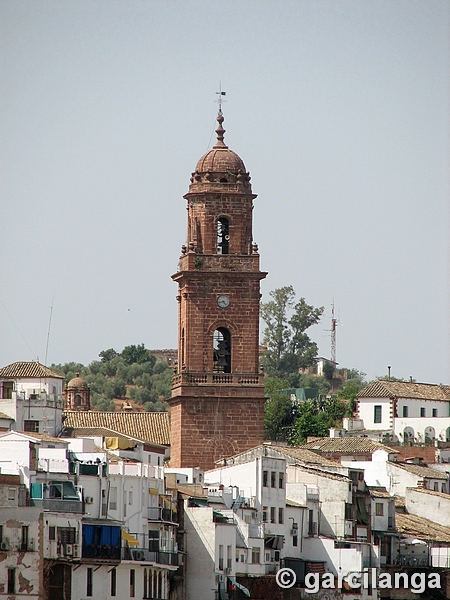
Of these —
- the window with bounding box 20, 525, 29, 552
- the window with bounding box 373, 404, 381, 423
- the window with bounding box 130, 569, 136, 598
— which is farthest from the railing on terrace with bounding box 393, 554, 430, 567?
the window with bounding box 373, 404, 381, 423

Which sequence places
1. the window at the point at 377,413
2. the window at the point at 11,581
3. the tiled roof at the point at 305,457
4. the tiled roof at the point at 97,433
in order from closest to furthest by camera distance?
1. the window at the point at 11,581
2. the tiled roof at the point at 305,457
3. the tiled roof at the point at 97,433
4. the window at the point at 377,413

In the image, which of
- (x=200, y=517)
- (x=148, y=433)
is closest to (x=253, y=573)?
(x=200, y=517)

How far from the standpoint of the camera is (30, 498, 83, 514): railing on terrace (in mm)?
92312

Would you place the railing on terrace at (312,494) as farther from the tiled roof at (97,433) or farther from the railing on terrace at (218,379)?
the tiled roof at (97,433)

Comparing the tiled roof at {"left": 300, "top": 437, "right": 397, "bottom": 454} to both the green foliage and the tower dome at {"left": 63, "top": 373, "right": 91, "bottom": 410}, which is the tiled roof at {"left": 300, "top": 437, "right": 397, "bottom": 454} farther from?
the tower dome at {"left": 63, "top": 373, "right": 91, "bottom": 410}

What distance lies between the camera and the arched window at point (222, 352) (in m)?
123

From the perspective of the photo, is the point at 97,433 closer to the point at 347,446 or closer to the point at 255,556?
the point at 347,446

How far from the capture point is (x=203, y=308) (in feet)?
401

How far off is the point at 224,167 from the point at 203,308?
7.81 m

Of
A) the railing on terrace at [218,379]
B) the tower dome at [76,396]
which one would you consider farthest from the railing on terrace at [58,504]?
the tower dome at [76,396]

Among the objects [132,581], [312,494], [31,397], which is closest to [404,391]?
[31,397]

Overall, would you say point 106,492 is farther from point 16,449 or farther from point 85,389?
point 85,389

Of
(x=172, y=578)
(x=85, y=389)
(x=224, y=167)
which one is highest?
(x=224, y=167)

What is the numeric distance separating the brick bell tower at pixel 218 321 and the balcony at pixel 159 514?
63.6 feet
